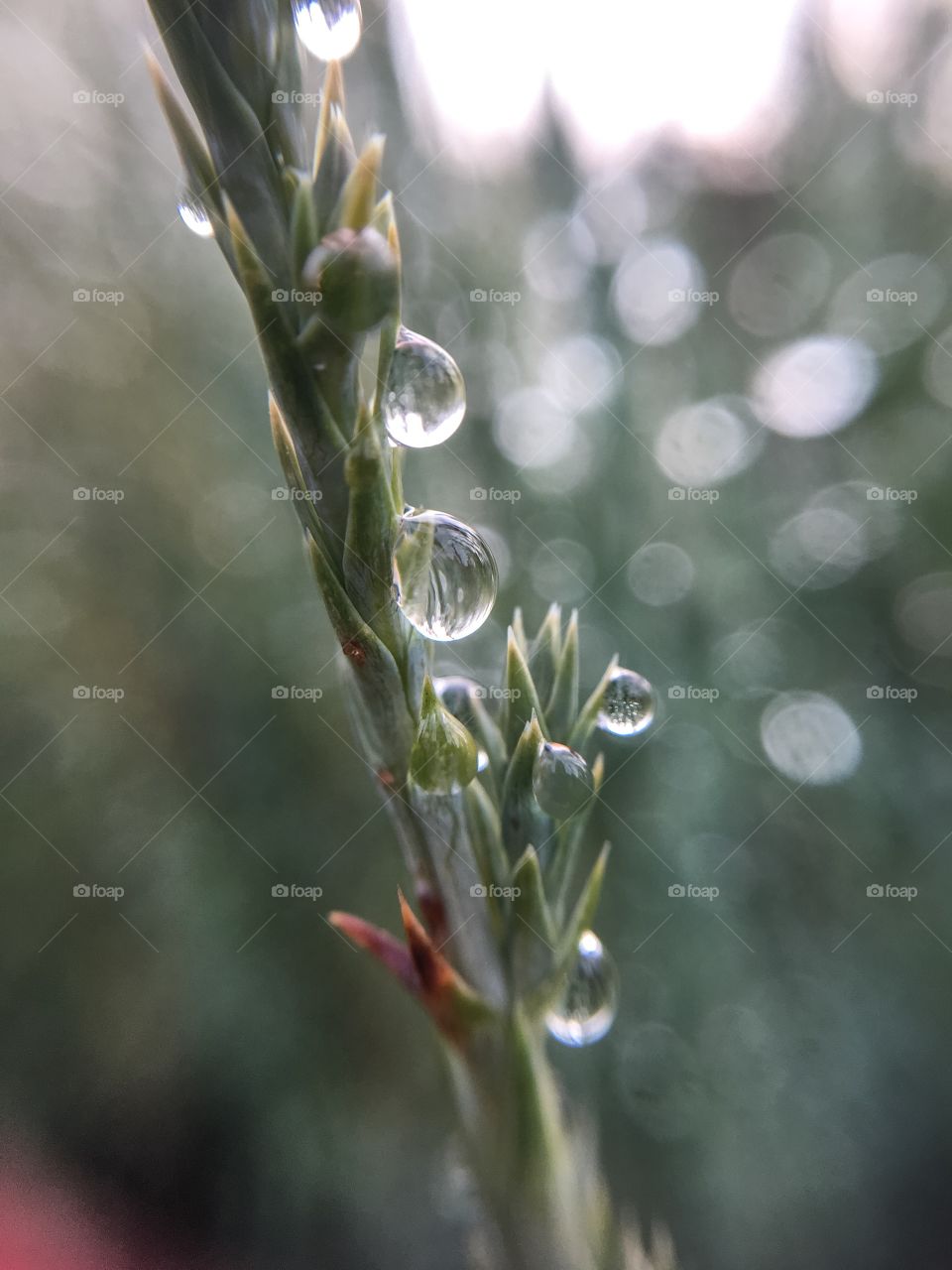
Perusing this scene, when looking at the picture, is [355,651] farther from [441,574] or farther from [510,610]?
[510,610]

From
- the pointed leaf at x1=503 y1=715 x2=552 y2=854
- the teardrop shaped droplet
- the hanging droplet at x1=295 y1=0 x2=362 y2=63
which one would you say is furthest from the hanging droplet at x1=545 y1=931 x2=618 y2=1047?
the hanging droplet at x1=295 y1=0 x2=362 y2=63

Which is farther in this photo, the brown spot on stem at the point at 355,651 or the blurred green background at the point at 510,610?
the blurred green background at the point at 510,610

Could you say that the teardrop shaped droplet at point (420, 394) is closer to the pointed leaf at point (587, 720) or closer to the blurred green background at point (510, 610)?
the pointed leaf at point (587, 720)

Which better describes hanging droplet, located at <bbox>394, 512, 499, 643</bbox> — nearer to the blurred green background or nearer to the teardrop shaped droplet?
the teardrop shaped droplet

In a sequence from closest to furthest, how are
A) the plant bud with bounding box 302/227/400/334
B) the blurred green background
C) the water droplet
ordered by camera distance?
the plant bud with bounding box 302/227/400/334
the water droplet
the blurred green background

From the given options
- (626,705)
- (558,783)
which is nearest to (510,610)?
(626,705)

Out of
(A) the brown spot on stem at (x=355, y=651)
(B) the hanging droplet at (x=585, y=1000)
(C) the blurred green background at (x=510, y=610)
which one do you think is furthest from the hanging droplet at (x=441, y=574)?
(C) the blurred green background at (x=510, y=610)

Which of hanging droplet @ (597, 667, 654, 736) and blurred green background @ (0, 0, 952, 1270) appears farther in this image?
blurred green background @ (0, 0, 952, 1270)
